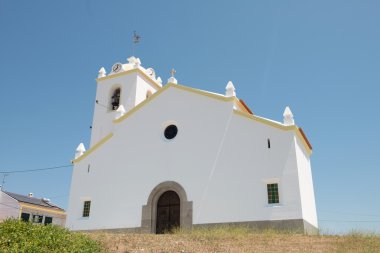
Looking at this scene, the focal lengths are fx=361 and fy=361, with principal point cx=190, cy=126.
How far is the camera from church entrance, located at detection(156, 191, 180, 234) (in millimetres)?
17656

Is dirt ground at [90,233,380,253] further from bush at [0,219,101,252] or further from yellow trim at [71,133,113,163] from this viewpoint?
yellow trim at [71,133,113,163]

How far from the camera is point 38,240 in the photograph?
8812 mm

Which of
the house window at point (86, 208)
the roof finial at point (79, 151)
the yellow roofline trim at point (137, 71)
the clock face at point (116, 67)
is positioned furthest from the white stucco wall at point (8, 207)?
the house window at point (86, 208)

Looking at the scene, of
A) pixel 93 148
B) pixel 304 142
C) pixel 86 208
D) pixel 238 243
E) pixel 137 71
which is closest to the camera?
pixel 238 243

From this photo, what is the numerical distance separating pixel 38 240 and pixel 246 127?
1097cm

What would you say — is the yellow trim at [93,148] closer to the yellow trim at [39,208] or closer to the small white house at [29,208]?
the small white house at [29,208]

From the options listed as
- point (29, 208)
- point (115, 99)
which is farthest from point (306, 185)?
point (29, 208)

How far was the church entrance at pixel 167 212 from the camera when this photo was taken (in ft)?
57.9

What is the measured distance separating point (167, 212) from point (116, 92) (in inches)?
413

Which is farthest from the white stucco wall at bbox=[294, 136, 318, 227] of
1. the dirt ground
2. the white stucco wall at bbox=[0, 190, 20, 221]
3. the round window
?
A: the white stucco wall at bbox=[0, 190, 20, 221]

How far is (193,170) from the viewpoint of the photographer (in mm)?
17688

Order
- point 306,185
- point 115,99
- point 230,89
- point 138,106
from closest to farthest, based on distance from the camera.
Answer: point 306,185 < point 230,89 < point 138,106 < point 115,99

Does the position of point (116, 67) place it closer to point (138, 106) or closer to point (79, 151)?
point (138, 106)

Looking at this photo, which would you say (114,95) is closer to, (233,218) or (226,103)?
(226,103)
